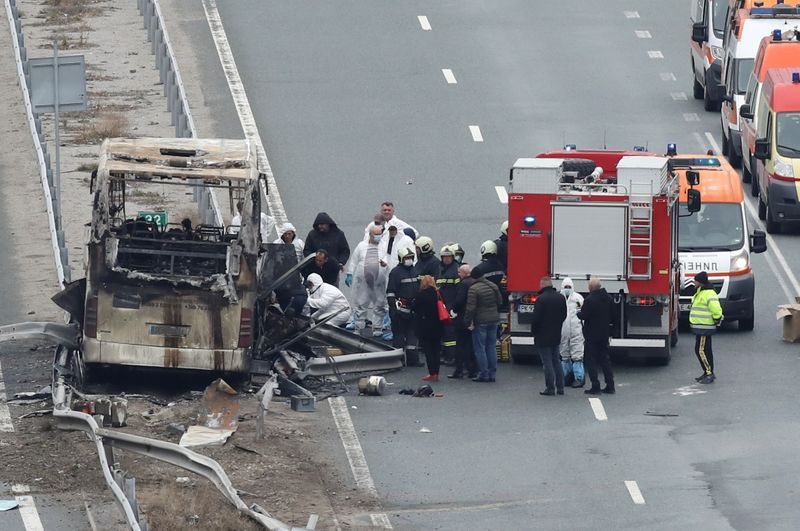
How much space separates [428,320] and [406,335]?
1305mm

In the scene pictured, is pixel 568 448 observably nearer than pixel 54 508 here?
No

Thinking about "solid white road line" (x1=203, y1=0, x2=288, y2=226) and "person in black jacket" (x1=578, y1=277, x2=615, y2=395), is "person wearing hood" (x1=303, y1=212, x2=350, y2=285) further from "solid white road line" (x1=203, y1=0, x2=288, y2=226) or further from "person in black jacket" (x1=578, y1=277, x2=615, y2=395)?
"person in black jacket" (x1=578, y1=277, x2=615, y2=395)

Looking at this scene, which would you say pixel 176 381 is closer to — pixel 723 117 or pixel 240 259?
pixel 240 259

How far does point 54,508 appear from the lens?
19.1 meters

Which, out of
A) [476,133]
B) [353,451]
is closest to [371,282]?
[353,451]

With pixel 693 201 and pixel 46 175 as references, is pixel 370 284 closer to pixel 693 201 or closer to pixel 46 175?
pixel 693 201

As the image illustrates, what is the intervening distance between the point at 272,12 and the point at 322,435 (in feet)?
78.3

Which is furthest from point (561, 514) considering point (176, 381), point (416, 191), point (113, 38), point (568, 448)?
point (113, 38)

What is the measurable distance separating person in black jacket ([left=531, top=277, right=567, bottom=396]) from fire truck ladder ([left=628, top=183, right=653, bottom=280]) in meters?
1.44

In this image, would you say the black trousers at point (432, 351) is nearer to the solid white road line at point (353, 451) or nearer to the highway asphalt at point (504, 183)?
the highway asphalt at point (504, 183)

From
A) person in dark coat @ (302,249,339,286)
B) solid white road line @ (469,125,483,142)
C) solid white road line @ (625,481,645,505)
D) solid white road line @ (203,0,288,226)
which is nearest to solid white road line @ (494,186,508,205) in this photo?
solid white road line @ (469,125,483,142)

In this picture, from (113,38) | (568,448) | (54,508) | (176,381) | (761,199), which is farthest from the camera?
(113,38)

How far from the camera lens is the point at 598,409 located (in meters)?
24.0

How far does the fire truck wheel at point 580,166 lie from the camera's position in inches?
1086
